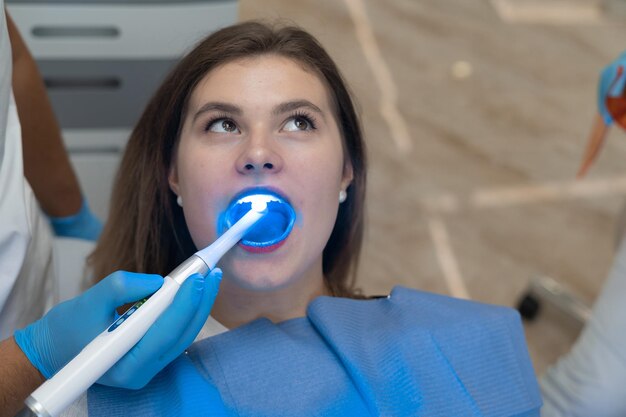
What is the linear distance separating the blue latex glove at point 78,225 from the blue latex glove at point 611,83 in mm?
1057

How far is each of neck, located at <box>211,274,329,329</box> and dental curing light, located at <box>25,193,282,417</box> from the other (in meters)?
0.17

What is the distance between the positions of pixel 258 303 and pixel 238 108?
289 mm

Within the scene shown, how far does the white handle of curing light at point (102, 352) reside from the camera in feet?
2.91

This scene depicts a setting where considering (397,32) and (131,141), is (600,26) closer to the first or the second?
(397,32)

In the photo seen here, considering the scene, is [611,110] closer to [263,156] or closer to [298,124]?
[298,124]

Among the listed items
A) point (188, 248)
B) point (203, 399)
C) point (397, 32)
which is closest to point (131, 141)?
point (188, 248)

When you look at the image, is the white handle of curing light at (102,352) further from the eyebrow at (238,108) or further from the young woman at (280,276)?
the eyebrow at (238,108)

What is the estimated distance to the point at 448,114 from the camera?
9.23ft

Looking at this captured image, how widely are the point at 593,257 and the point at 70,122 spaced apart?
1.42 meters

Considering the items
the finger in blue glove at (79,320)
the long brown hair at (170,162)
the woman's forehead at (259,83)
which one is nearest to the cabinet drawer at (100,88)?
the long brown hair at (170,162)

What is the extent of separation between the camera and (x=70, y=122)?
1897 millimetres

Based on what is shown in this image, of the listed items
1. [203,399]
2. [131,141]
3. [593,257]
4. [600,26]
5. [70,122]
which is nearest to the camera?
[203,399]

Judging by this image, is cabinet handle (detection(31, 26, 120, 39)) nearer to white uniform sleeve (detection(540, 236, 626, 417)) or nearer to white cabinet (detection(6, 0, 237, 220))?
white cabinet (detection(6, 0, 237, 220))

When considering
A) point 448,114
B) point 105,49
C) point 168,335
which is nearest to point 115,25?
point 105,49
